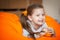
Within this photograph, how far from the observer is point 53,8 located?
1.25 meters

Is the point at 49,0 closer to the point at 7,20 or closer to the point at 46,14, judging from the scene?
the point at 46,14

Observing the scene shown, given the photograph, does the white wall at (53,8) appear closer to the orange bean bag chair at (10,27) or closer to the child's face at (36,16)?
the child's face at (36,16)

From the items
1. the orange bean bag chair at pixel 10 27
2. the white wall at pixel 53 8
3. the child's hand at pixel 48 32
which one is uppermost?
the white wall at pixel 53 8

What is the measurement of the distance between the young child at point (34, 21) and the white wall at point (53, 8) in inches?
2.3

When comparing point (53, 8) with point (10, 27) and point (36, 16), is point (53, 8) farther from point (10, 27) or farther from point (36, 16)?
point (10, 27)

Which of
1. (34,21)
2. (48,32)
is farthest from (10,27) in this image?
(48,32)

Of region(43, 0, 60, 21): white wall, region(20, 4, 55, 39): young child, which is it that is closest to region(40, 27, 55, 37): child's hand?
region(20, 4, 55, 39): young child

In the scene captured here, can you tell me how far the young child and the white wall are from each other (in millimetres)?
57

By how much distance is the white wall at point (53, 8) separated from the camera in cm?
123

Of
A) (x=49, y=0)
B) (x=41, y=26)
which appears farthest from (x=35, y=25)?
(x=49, y=0)

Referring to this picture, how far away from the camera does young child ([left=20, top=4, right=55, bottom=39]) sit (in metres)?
1.16

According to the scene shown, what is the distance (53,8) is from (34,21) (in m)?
0.24

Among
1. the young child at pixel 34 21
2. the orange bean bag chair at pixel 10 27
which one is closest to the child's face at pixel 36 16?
the young child at pixel 34 21

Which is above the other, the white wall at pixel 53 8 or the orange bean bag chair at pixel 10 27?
the white wall at pixel 53 8
